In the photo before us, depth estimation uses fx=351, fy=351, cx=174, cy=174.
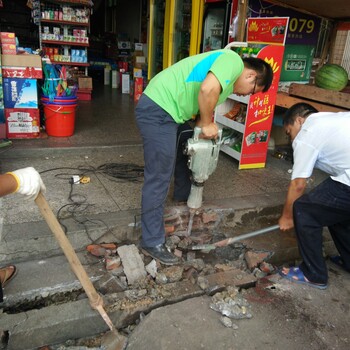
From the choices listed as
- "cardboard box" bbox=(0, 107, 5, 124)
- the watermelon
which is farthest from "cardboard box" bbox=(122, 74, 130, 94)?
the watermelon

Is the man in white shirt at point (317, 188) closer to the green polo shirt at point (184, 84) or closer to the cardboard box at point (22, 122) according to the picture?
the green polo shirt at point (184, 84)

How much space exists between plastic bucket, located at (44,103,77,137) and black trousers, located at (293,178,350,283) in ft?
11.7

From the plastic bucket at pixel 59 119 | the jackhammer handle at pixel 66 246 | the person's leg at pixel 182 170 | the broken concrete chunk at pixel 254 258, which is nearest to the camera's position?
the jackhammer handle at pixel 66 246

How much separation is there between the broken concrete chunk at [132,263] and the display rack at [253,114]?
233 centimetres

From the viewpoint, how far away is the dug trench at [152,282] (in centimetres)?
233

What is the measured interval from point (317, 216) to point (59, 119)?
3.81 m

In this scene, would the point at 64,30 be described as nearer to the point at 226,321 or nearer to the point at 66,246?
the point at 66,246

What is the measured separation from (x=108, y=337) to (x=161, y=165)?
1296mm

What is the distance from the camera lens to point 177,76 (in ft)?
9.09

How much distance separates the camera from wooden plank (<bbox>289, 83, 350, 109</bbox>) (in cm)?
424

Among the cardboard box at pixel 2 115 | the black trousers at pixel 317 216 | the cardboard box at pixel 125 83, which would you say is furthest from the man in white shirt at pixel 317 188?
the cardboard box at pixel 125 83

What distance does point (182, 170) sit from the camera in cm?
355

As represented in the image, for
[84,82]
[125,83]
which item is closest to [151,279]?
[84,82]

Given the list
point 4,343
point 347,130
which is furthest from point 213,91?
point 4,343
